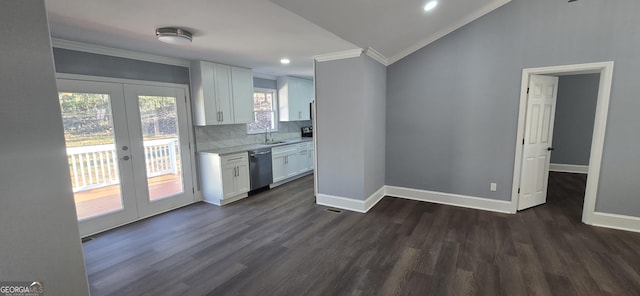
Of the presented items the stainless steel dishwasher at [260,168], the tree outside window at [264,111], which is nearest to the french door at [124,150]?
the stainless steel dishwasher at [260,168]

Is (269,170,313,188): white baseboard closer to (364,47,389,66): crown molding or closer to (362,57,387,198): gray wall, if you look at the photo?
(362,57,387,198): gray wall

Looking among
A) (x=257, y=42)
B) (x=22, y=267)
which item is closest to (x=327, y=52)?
(x=257, y=42)

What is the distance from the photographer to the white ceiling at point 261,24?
220 centimetres

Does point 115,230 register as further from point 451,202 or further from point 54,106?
point 451,202

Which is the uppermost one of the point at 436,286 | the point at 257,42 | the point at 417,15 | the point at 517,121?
the point at 417,15

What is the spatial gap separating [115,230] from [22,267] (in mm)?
3127

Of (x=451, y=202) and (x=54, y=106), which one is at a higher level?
(x=54, y=106)

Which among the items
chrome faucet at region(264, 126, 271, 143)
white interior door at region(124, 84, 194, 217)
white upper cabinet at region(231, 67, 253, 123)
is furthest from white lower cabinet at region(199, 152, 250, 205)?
chrome faucet at region(264, 126, 271, 143)

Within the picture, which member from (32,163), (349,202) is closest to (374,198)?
(349,202)

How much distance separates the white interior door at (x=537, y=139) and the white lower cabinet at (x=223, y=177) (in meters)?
4.28

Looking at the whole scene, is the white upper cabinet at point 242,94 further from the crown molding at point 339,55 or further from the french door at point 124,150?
the crown molding at point 339,55

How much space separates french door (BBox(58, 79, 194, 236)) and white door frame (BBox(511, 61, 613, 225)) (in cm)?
493

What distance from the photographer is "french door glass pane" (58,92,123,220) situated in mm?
3137

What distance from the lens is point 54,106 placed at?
0.99 meters
